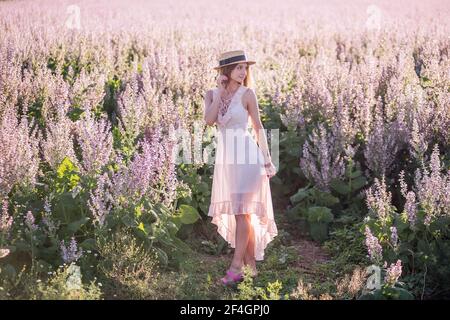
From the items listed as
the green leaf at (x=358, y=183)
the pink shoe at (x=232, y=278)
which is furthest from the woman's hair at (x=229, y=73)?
the green leaf at (x=358, y=183)

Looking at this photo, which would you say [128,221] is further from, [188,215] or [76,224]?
[188,215]

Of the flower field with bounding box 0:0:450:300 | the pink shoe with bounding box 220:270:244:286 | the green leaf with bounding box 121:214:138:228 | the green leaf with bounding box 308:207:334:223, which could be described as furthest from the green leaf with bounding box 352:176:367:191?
the green leaf with bounding box 121:214:138:228

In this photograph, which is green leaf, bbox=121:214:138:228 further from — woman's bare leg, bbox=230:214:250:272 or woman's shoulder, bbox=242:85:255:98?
woman's shoulder, bbox=242:85:255:98

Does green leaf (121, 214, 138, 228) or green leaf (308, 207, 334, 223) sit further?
green leaf (308, 207, 334, 223)

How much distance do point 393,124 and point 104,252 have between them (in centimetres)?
316

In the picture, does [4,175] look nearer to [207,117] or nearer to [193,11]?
[207,117]

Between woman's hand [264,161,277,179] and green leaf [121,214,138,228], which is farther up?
woman's hand [264,161,277,179]

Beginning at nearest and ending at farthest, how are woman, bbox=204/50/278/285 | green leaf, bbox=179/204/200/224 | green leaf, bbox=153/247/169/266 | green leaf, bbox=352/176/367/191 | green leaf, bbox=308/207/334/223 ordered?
woman, bbox=204/50/278/285 < green leaf, bbox=153/247/169/266 < green leaf, bbox=179/204/200/224 < green leaf, bbox=308/207/334/223 < green leaf, bbox=352/176/367/191

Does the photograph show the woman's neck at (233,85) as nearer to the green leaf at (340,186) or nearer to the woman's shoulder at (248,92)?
the woman's shoulder at (248,92)

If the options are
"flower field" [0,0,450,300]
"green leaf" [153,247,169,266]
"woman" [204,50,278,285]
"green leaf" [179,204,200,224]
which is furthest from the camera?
"green leaf" [179,204,200,224]

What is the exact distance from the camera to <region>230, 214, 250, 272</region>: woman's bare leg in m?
4.84

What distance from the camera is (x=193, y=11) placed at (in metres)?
17.2

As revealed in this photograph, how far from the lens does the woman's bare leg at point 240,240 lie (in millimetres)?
4840
